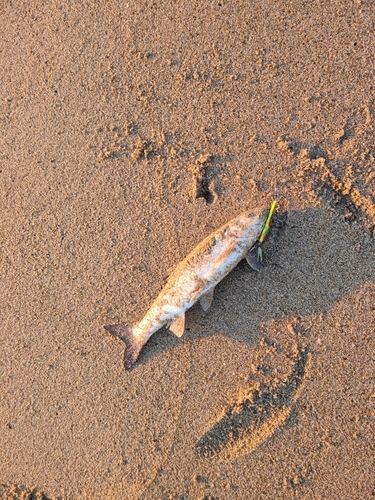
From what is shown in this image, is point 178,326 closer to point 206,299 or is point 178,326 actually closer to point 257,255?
point 206,299

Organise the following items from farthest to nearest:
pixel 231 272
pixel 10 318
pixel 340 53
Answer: pixel 10 318 → pixel 231 272 → pixel 340 53

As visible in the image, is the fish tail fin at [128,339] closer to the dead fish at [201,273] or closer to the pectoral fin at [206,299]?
the dead fish at [201,273]

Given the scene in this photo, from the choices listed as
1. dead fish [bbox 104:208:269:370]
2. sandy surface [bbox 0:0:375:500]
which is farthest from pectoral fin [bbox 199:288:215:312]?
sandy surface [bbox 0:0:375:500]

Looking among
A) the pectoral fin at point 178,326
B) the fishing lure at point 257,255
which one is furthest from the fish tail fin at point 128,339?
the fishing lure at point 257,255

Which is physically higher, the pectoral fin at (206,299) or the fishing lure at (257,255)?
the fishing lure at (257,255)

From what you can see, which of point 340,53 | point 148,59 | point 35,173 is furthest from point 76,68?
point 340,53

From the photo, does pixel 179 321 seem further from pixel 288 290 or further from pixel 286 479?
pixel 286 479

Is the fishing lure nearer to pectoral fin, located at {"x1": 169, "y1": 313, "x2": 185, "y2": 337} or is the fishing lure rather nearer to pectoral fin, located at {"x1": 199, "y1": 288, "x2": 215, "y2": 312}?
pectoral fin, located at {"x1": 199, "y1": 288, "x2": 215, "y2": 312}
